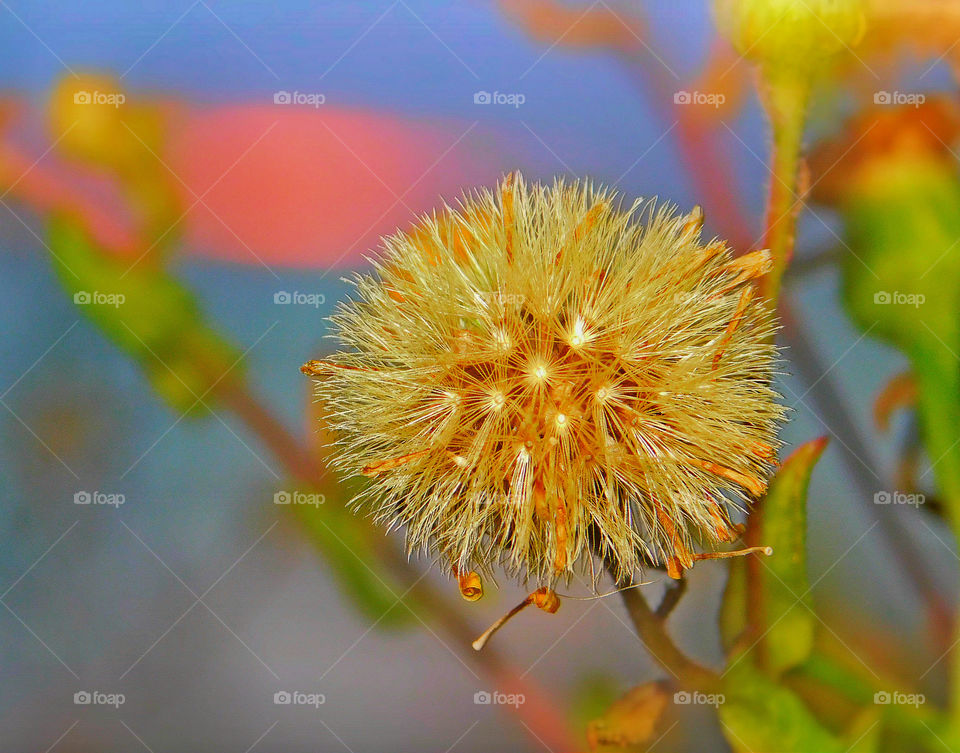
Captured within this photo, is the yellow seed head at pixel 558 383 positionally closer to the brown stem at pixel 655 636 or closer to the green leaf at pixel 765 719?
the brown stem at pixel 655 636

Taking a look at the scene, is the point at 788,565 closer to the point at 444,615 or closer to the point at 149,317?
the point at 444,615

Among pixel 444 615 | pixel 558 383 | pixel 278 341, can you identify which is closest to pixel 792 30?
pixel 558 383

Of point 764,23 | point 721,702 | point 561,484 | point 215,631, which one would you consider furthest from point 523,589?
point 764,23

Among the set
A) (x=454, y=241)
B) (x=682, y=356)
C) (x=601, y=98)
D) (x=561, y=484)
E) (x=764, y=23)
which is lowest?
(x=561, y=484)

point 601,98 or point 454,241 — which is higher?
point 601,98

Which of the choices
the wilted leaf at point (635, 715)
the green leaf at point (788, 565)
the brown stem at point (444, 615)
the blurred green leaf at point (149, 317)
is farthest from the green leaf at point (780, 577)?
the blurred green leaf at point (149, 317)

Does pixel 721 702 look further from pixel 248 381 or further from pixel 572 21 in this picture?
pixel 572 21

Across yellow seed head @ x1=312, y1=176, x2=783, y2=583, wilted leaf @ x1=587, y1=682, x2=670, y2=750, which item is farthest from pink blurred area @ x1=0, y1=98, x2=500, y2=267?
wilted leaf @ x1=587, y1=682, x2=670, y2=750

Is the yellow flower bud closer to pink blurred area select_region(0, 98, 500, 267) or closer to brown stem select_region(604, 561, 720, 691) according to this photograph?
pink blurred area select_region(0, 98, 500, 267)
